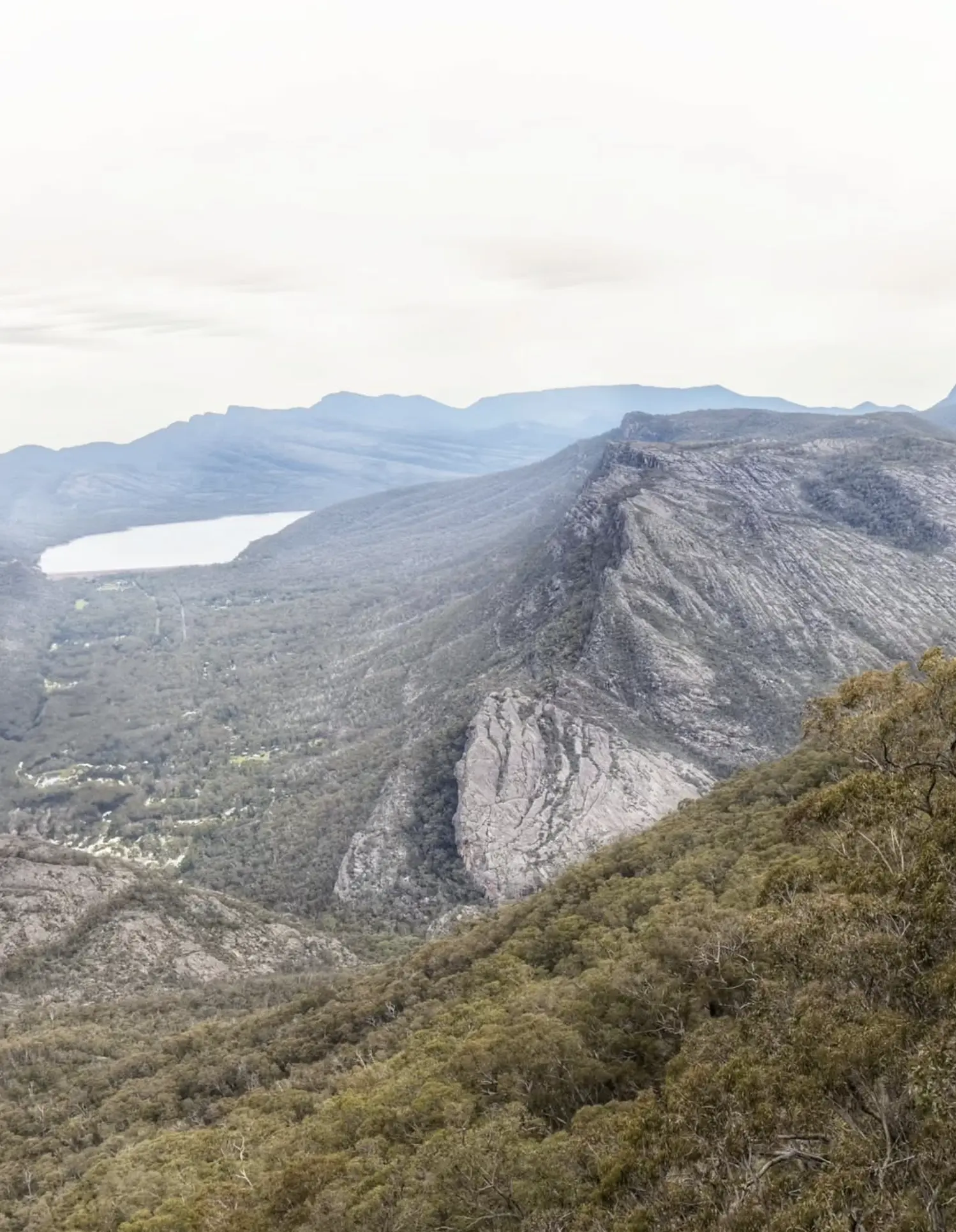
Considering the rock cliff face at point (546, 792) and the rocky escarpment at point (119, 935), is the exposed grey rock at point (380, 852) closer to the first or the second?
the rock cliff face at point (546, 792)

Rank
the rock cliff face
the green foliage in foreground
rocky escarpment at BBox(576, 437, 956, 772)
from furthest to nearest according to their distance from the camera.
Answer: rocky escarpment at BBox(576, 437, 956, 772) < the rock cliff face < the green foliage in foreground

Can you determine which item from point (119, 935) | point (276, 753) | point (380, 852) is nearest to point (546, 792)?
point (380, 852)

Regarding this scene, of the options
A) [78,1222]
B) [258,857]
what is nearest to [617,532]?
[258,857]

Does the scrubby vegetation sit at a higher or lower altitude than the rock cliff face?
higher

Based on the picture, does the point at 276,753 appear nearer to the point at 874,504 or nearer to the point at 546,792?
the point at 546,792

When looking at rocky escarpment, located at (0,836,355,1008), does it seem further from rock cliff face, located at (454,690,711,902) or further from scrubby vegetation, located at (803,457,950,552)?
scrubby vegetation, located at (803,457,950,552)

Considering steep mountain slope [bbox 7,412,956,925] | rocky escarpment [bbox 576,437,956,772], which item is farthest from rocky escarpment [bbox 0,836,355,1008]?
rocky escarpment [bbox 576,437,956,772]

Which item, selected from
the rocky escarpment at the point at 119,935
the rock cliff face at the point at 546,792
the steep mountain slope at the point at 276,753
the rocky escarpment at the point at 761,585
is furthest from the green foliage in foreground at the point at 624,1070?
the rocky escarpment at the point at 761,585
